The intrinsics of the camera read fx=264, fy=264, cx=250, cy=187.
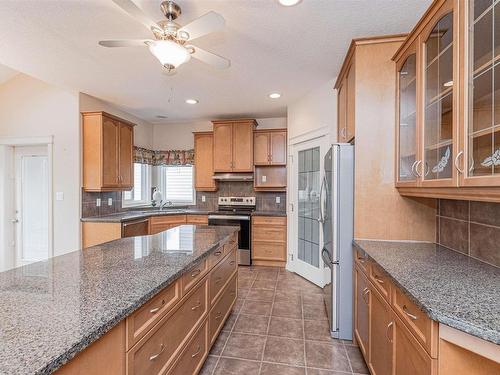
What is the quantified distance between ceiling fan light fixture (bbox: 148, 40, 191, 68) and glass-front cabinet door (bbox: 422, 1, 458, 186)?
1.54m

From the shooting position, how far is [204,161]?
4934 millimetres

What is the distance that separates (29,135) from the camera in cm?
375

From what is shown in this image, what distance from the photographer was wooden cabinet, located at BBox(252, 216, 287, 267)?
436cm

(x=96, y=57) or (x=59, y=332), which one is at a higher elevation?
(x=96, y=57)

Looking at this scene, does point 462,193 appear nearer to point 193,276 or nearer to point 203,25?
point 193,276

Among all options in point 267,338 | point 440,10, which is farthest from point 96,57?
point 267,338

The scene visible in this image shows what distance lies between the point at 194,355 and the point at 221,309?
0.62 m

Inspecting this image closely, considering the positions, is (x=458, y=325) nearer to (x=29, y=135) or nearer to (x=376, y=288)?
(x=376, y=288)

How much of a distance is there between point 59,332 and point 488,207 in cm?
215

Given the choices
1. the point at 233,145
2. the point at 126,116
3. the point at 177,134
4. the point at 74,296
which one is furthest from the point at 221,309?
the point at 177,134

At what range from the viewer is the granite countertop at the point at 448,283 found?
36.8 inches

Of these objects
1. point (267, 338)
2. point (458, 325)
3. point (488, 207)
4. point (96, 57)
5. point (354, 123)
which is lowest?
point (267, 338)

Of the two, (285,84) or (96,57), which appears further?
A: (285,84)

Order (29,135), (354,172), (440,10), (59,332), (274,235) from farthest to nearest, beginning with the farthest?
1. (274,235)
2. (29,135)
3. (354,172)
4. (440,10)
5. (59,332)
